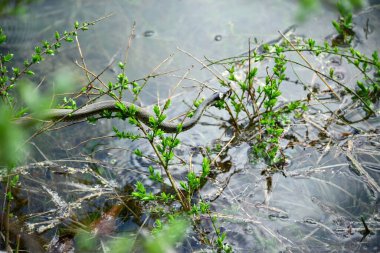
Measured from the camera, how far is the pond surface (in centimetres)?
343

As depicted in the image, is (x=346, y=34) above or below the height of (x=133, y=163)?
above

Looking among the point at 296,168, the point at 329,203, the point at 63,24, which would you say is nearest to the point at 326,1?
the point at 296,168

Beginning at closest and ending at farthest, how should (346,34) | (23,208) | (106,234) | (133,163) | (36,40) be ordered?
(106,234) < (23,208) < (133,163) < (346,34) < (36,40)

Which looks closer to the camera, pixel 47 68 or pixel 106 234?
pixel 106 234

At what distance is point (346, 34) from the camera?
5.34m

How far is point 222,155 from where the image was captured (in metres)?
4.14

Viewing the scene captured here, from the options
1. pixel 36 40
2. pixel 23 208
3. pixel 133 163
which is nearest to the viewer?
pixel 23 208

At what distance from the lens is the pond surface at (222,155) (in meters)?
3.43

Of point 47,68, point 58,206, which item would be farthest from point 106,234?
point 47,68

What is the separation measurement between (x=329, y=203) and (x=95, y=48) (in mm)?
3736

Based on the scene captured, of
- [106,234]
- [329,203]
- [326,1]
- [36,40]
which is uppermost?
[326,1]

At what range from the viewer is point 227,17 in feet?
19.5

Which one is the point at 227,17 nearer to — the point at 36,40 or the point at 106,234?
the point at 36,40

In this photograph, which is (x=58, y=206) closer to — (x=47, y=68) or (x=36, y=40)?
(x=47, y=68)
